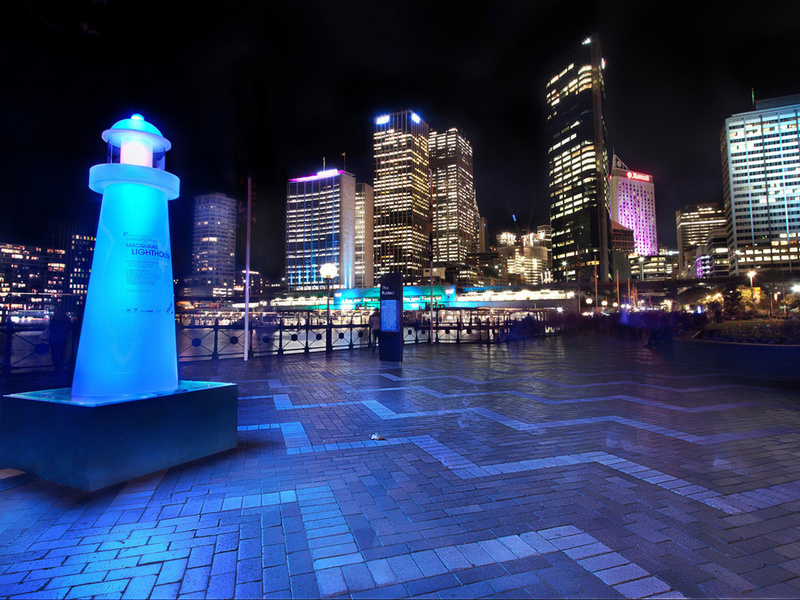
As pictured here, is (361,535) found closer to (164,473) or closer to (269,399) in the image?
(164,473)

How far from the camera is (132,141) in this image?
411cm

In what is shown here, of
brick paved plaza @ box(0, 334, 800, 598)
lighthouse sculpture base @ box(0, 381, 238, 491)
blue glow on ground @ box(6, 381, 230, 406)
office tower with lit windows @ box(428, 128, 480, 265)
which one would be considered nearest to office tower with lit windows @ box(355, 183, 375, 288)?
office tower with lit windows @ box(428, 128, 480, 265)

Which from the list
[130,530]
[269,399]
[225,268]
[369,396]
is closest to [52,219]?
[269,399]

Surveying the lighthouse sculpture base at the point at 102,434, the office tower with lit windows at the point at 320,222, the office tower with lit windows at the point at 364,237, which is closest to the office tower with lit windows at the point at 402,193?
the office tower with lit windows at the point at 364,237

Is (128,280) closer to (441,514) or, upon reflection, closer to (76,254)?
(441,514)

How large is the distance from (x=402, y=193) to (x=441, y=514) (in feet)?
329

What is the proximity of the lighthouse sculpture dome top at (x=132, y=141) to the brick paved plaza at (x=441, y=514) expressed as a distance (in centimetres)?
321

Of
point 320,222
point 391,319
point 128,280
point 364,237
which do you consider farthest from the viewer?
point 364,237

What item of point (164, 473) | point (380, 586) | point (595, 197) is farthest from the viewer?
point (595, 197)

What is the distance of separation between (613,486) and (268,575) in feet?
9.85

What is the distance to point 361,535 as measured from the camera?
280 centimetres

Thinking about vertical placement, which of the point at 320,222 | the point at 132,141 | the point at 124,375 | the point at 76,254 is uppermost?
the point at 320,222

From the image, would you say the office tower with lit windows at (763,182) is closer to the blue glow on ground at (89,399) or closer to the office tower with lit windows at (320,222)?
the office tower with lit windows at (320,222)

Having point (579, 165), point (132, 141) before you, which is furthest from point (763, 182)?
point (132, 141)
